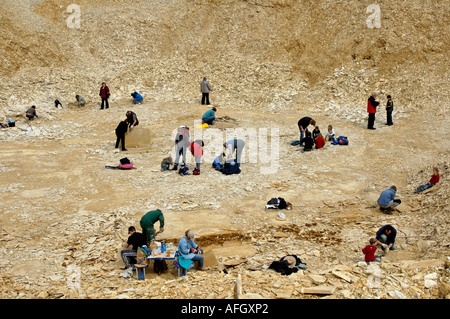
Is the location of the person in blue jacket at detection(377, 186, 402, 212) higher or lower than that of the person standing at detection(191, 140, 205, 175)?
lower

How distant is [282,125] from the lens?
62.0 ft

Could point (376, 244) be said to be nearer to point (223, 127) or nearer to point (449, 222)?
point (449, 222)

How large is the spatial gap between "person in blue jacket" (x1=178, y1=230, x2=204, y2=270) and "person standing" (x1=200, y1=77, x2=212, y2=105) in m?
13.7

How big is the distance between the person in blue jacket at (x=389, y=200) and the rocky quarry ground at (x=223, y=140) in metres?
0.27

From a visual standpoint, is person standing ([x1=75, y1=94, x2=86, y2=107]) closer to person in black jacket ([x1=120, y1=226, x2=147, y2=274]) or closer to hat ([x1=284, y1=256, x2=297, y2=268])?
Answer: person in black jacket ([x1=120, y1=226, x2=147, y2=274])

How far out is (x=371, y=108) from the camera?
17.3m

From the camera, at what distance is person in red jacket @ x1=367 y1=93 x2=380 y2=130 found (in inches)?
675

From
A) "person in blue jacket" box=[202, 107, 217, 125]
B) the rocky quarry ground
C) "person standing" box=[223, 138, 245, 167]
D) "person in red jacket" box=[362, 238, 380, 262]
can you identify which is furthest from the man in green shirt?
"person in blue jacket" box=[202, 107, 217, 125]

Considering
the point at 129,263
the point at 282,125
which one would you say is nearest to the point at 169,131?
the point at 282,125

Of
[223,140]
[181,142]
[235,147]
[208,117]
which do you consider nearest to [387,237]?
[235,147]

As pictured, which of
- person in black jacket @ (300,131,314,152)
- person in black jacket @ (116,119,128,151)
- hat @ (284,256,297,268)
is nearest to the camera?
hat @ (284,256,297,268)

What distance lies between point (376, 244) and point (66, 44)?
2301 cm

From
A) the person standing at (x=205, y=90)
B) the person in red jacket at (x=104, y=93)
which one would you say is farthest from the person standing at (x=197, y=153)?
the person in red jacket at (x=104, y=93)

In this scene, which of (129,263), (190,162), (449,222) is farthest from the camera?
(190,162)
